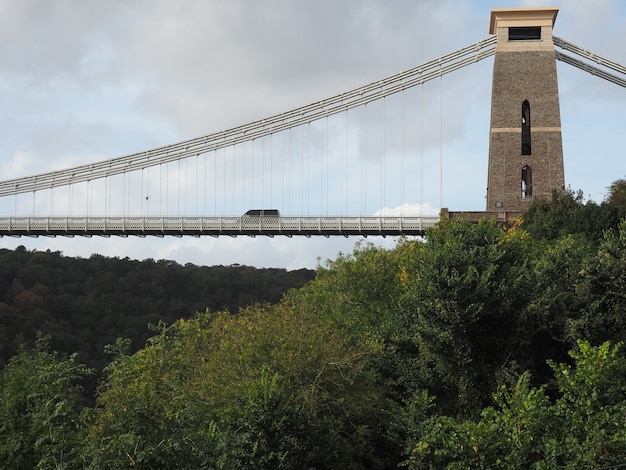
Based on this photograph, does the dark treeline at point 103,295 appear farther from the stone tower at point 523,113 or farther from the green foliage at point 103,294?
the stone tower at point 523,113

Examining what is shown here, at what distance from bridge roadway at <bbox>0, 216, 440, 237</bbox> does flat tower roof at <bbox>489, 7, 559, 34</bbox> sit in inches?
392

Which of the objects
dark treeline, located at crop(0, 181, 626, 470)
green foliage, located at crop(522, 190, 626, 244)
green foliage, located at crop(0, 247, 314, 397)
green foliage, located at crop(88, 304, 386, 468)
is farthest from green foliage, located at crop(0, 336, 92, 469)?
green foliage, located at crop(0, 247, 314, 397)

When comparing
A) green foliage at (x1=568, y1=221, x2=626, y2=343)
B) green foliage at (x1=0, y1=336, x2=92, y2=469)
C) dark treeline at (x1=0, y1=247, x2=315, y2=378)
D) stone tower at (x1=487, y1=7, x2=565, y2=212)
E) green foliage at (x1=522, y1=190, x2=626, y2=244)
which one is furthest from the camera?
dark treeline at (x1=0, y1=247, x2=315, y2=378)

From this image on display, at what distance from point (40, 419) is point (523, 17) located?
33.4 metres

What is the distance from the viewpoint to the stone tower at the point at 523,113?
165ft

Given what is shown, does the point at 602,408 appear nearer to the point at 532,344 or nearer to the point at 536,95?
the point at 532,344

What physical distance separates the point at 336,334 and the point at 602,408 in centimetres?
853

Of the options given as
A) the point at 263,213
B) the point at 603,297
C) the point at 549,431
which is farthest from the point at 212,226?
the point at 549,431

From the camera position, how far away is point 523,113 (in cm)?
5138

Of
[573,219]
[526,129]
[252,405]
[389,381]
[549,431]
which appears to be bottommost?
[549,431]

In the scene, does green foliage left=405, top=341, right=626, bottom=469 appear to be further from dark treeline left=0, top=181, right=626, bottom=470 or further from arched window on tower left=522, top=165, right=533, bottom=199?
arched window on tower left=522, top=165, right=533, bottom=199

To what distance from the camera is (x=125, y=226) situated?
175 ft

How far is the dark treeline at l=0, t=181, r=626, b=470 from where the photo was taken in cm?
2520

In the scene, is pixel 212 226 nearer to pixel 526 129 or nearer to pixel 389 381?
pixel 526 129
